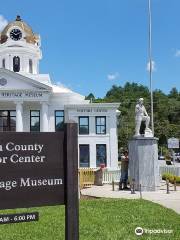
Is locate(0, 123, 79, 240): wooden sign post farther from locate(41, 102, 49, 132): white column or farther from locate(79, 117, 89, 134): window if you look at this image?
locate(41, 102, 49, 132): white column

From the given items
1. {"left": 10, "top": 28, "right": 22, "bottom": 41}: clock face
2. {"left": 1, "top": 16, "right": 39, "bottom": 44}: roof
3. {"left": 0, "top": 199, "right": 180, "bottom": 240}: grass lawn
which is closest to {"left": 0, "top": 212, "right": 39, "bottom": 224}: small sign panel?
{"left": 0, "top": 199, "right": 180, "bottom": 240}: grass lawn

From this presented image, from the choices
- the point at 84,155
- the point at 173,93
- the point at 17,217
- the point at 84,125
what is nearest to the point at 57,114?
the point at 84,125

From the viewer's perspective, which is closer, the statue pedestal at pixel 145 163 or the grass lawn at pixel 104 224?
the grass lawn at pixel 104 224

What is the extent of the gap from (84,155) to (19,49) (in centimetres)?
1898

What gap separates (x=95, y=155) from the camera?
46.4m

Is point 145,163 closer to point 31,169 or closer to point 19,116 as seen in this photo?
point 31,169

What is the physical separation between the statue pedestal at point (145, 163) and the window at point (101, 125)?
24279 mm

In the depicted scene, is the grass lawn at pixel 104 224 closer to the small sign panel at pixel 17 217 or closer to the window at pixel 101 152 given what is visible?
the small sign panel at pixel 17 217

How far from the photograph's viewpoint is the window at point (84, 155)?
45.8 metres

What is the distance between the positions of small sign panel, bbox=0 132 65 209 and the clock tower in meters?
52.4

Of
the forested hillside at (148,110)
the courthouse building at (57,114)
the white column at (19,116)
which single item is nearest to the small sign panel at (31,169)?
the courthouse building at (57,114)

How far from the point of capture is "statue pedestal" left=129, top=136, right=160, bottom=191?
2184cm

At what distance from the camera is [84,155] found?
46.3 m

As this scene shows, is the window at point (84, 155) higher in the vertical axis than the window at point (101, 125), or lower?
lower
